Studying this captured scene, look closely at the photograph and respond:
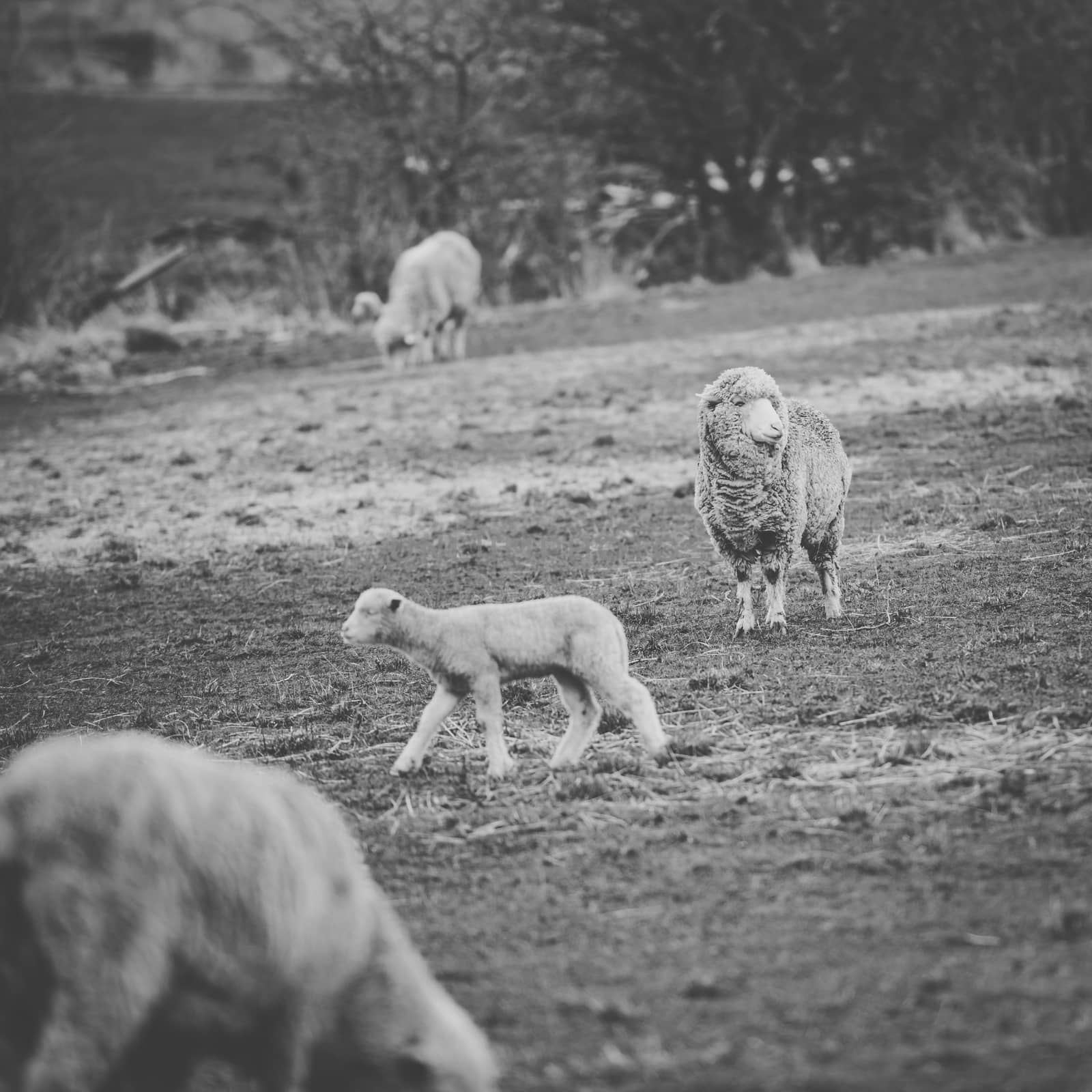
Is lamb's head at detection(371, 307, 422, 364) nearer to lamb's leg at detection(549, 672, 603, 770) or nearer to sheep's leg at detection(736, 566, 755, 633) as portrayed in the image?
sheep's leg at detection(736, 566, 755, 633)

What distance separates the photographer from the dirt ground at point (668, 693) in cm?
378

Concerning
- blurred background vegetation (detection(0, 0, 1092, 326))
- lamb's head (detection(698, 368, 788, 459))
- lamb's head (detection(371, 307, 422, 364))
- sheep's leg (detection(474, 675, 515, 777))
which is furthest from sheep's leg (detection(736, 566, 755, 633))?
blurred background vegetation (detection(0, 0, 1092, 326))

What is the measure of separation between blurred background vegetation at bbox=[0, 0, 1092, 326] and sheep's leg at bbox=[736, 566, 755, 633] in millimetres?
17206

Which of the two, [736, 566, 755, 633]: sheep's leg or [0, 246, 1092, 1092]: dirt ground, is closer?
[0, 246, 1092, 1092]: dirt ground

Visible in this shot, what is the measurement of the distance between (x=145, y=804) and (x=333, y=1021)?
1.91 ft

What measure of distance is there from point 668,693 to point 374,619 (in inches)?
59.2

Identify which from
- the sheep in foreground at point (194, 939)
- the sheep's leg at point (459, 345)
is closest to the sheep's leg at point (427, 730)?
the sheep in foreground at point (194, 939)

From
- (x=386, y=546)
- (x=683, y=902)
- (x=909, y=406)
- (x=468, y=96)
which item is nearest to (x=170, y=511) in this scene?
(x=386, y=546)

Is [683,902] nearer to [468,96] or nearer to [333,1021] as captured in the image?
[333,1021]

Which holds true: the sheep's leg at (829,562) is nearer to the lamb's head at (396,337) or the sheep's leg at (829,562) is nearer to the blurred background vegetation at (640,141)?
the lamb's head at (396,337)

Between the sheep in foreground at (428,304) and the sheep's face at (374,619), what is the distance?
42.8 ft

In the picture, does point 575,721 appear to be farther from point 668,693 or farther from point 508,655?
point 668,693

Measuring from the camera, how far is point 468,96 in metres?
26.6

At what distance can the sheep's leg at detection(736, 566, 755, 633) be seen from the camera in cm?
727
